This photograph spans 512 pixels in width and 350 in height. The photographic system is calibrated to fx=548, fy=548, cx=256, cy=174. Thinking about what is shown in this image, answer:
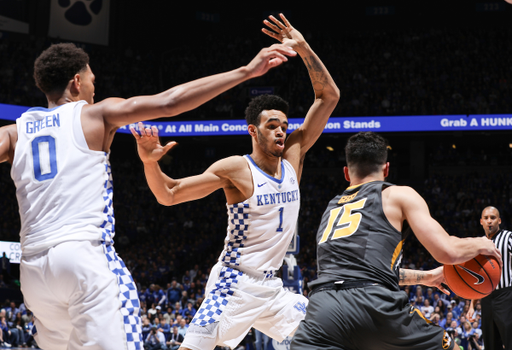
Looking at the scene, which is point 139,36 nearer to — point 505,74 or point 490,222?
point 505,74

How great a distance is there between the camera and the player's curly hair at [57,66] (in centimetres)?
278

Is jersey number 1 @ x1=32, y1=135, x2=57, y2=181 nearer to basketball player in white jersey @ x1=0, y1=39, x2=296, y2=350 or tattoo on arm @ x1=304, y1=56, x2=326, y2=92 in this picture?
basketball player in white jersey @ x1=0, y1=39, x2=296, y2=350

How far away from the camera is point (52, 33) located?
2242 cm

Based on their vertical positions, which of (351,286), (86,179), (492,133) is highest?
(492,133)

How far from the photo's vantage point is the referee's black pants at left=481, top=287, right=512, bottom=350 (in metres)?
6.84

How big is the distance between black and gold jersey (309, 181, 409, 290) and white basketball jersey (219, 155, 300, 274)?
96 centimetres

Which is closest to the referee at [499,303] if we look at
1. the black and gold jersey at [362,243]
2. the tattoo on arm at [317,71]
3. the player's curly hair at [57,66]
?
the tattoo on arm at [317,71]

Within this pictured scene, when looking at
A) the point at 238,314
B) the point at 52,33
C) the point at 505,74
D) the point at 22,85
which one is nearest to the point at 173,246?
the point at 22,85

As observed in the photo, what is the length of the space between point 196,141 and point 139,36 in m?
7.04

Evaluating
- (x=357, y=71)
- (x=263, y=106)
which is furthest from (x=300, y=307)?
(x=357, y=71)

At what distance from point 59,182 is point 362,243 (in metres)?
1.62

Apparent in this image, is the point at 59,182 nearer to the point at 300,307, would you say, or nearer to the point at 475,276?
the point at 300,307

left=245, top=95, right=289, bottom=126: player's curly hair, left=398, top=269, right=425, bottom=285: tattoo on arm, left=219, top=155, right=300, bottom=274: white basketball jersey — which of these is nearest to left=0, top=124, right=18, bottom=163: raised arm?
left=219, top=155, right=300, bottom=274: white basketball jersey

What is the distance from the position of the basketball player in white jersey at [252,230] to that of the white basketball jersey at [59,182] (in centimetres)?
98
